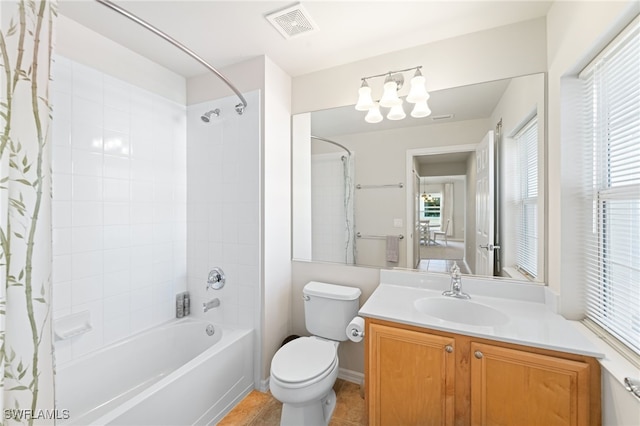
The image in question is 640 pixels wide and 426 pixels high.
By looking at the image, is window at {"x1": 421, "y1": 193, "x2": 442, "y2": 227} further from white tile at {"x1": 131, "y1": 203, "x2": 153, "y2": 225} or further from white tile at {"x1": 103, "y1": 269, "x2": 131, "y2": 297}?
white tile at {"x1": 103, "y1": 269, "x2": 131, "y2": 297}

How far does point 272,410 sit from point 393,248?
1341 mm

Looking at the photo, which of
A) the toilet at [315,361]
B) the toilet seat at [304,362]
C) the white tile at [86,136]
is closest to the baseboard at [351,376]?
the toilet at [315,361]

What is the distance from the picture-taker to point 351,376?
2037 mm

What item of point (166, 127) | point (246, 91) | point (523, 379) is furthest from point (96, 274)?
point (523, 379)

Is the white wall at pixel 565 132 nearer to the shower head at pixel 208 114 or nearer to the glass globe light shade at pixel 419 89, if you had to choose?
the glass globe light shade at pixel 419 89

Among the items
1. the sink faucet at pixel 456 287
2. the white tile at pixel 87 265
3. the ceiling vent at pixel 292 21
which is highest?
the ceiling vent at pixel 292 21

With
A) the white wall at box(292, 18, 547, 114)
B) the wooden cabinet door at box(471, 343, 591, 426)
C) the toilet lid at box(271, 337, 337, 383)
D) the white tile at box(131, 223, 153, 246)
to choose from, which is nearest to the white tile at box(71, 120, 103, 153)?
the white tile at box(131, 223, 153, 246)

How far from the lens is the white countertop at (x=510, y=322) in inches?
42.9

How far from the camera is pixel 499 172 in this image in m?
1.72

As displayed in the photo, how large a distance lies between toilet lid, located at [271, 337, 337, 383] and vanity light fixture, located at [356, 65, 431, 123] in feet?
5.14

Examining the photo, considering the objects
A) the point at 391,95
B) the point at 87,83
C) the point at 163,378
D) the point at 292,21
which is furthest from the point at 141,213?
the point at 391,95

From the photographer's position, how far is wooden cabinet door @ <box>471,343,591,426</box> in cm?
103

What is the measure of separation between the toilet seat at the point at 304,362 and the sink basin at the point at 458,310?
62cm

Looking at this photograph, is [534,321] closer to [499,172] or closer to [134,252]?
[499,172]
